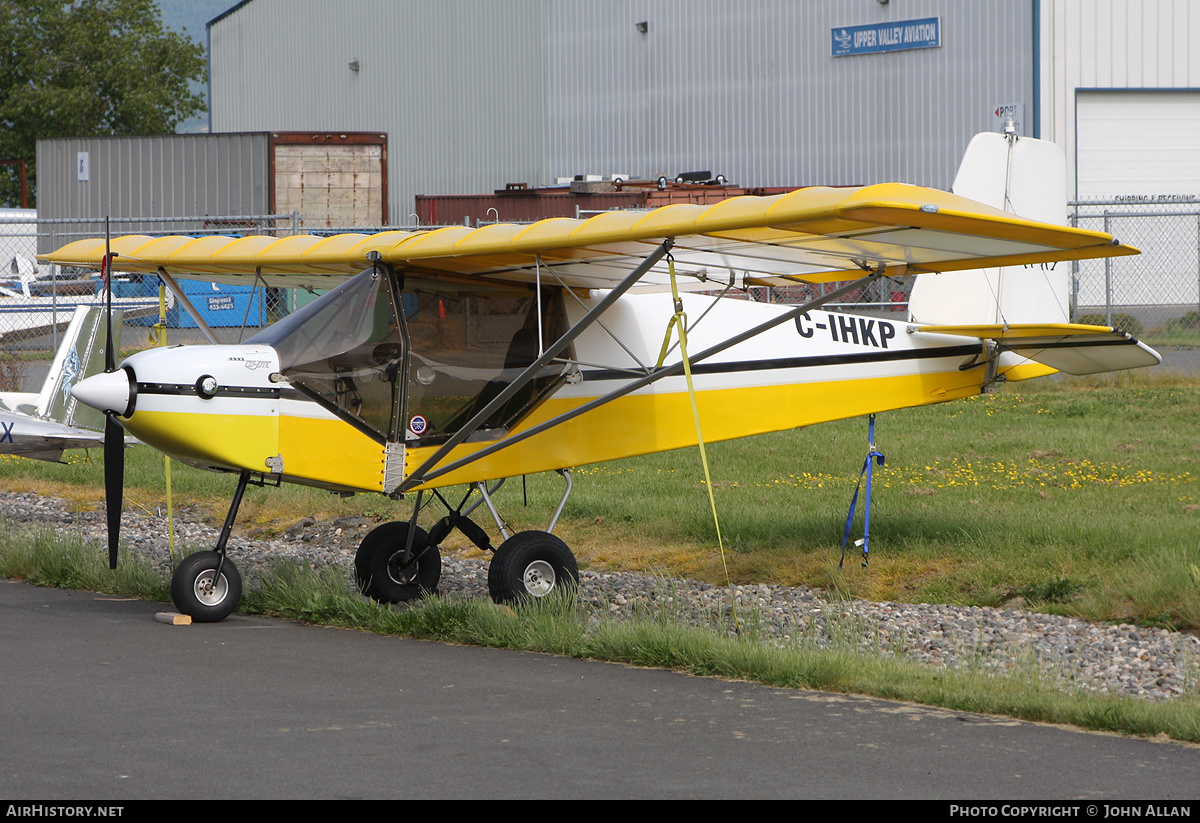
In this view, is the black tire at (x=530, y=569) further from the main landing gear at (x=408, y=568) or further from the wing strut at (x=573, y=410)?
the wing strut at (x=573, y=410)

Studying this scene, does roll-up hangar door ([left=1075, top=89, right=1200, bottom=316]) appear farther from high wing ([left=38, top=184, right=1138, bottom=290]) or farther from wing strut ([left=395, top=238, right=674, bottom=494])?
wing strut ([left=395, top=238, right=674, bottom=494])

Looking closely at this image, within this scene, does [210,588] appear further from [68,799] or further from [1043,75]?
[1043,75]

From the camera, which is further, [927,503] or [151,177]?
[151,177]

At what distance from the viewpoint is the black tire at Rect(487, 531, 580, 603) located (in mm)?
8062

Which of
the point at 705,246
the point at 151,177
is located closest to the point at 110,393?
the point at 705,246

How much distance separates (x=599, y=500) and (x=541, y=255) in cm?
433

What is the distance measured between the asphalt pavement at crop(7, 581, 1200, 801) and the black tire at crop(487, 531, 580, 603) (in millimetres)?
910

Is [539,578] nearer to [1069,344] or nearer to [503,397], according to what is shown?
[503,397]

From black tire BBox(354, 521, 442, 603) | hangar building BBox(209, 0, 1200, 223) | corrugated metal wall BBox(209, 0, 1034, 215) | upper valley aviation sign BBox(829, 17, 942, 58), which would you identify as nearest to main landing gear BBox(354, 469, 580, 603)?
black tire BBox(354, 521, 442, 603)

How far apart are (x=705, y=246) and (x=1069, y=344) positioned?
2931 mm

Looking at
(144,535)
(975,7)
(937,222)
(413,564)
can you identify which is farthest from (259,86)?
(937,222)

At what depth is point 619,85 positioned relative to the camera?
35.1 meters

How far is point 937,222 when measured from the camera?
635 centimetres

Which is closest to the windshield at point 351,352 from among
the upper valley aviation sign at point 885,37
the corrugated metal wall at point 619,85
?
the corrugated metal wall at point 619,85
